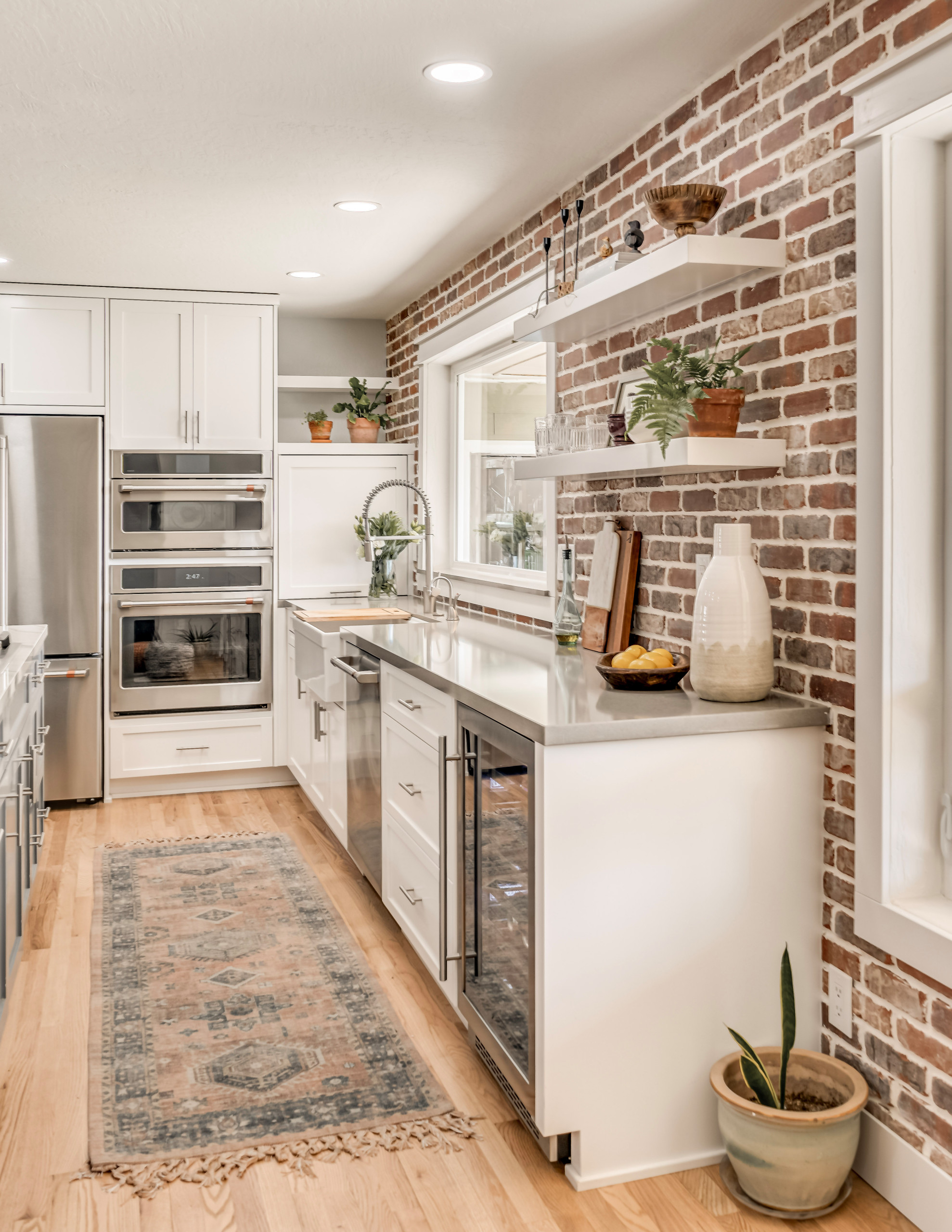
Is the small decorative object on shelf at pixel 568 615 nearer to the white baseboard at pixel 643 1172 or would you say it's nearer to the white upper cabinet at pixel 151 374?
the white baseboard at pixel 643 1172

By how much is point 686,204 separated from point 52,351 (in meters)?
3.49

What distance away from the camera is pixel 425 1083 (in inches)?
98.3

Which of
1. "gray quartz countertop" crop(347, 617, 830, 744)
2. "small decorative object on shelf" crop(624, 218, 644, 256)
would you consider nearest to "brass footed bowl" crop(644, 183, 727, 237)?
"small decorative object on shelf" crop(624, 218, 644, 256)

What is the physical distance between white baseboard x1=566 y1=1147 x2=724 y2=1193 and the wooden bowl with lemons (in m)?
0.97

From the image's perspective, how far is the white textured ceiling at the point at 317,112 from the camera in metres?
2.32

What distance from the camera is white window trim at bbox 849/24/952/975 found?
6.49 feet

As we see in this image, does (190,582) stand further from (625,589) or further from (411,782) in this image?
(625,589)

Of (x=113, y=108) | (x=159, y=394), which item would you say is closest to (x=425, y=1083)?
(x=113, y=108)

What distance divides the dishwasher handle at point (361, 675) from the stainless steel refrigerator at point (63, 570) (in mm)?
1720

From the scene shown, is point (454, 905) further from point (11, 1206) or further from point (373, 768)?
point (11, 1206)

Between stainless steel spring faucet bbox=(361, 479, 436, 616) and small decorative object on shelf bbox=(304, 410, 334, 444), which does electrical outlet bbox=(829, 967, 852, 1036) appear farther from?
small decorative object on shelf bbox=(304, 410, 334, 444)

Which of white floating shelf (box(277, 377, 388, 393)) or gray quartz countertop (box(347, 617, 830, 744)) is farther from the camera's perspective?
white floating shelf (box(277, 377, 388, 393))

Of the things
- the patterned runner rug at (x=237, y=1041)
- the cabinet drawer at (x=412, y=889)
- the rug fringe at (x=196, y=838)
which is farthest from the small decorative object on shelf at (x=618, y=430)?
the rug fringe at (x=196, y=838)

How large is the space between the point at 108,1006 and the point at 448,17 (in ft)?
8.51
